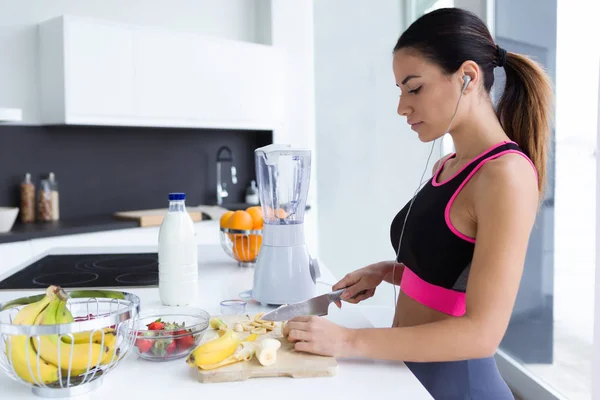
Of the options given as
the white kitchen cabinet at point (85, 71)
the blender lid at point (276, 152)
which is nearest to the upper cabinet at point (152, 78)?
the white kitchen cabinet at point (85, 71)

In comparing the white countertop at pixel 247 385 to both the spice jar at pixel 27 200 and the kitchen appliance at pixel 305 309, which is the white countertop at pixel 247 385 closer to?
the kitchen appliance at pixel 305 309

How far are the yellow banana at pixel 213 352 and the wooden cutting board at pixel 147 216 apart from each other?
2.29 m

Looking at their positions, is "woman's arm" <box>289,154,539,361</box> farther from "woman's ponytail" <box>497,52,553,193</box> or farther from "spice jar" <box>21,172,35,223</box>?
"spice jar" <box>21,172,35,223</box>

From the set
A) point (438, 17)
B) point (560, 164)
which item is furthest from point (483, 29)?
point (560, 164)

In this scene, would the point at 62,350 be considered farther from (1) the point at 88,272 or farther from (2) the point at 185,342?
(1) the point at 88,272

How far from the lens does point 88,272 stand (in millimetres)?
1676

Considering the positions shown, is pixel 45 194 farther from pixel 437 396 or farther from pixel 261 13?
pixel 437 396

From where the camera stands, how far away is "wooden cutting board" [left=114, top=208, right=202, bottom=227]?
10.6 ft

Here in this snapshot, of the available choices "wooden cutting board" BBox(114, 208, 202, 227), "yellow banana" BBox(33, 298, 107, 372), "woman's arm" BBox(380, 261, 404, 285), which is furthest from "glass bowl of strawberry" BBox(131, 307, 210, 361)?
"wooden cutting board" BBox(114, 208, 202, 227)

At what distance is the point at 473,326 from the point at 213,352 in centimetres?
42

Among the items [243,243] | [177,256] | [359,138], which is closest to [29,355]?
[177,256]

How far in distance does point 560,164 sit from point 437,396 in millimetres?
1514

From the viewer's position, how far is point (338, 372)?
36.5 inches

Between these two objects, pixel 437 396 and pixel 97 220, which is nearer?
pixel 437 396
